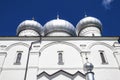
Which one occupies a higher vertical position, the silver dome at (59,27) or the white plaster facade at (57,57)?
the silver dome at (59,27)

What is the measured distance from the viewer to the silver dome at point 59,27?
19859 millimetres

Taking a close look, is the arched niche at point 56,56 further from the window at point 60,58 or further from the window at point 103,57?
the window at point 103,57

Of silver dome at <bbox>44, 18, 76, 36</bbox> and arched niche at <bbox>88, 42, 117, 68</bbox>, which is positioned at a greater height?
silver dome at <bbox>44, 18, 76, 36</bbox>

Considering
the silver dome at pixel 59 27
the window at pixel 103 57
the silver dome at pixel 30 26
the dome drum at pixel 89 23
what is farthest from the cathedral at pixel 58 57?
the dome drum at pixel 89 23

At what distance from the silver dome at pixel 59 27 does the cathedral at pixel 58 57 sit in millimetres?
717

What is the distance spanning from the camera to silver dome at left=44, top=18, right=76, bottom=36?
19.9 m

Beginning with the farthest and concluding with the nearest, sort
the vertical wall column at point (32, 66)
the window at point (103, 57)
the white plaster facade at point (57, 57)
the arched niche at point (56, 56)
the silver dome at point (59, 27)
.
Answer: the silver dome at point (59, 27) < the window at point (103, 57) < the arched niche at point (56, 56) < the white plaster facade at point (57, 57) < the vertical wall column at point (32, 66)

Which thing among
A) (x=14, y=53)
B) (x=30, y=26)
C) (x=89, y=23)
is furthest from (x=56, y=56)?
(x=89, y=23)

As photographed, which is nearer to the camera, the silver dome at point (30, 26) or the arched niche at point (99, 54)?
the arched niche at point (99, 54)

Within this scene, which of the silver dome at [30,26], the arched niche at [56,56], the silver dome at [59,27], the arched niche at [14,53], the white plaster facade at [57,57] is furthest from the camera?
the silver dome at [30,26]

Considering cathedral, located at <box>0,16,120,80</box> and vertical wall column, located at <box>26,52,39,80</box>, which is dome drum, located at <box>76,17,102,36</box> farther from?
vertical wall column, located at <box>26,52,39,80</box>

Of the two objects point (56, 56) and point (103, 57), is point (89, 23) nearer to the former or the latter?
point (103, 57)

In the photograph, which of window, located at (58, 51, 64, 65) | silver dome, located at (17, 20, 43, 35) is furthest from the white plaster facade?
silver dome, located at (17, 20, 43, 35)

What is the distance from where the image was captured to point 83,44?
17266mm
